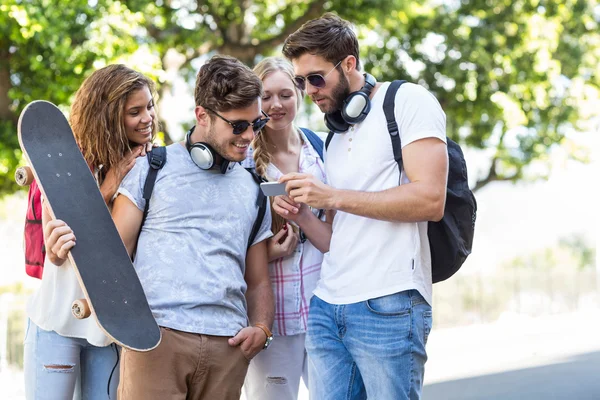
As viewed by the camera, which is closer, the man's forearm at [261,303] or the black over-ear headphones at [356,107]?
the black over-ear headphones at [356,107]

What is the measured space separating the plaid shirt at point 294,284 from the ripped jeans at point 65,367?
75cm

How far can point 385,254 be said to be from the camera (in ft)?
9.47

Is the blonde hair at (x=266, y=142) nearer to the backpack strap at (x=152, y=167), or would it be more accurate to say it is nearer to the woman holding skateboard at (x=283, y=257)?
the woman holding skateboard at (x=283, y=257)

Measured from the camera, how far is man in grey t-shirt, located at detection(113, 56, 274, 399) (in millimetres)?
2896

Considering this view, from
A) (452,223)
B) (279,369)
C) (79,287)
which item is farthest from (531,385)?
(79,287)

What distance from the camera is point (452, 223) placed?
2.99 meters

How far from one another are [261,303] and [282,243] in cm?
30

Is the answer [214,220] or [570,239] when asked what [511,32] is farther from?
[570,239]

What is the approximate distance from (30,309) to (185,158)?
3.01 feet

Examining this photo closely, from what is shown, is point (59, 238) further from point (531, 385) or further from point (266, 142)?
point (531, 385)

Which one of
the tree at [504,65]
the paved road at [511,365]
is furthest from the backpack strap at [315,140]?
the tree at [504,65]

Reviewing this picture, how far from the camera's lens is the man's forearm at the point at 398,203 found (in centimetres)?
278

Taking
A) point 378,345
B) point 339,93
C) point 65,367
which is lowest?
point 65,367

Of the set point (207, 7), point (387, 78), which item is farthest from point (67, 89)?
point (387, 78)
